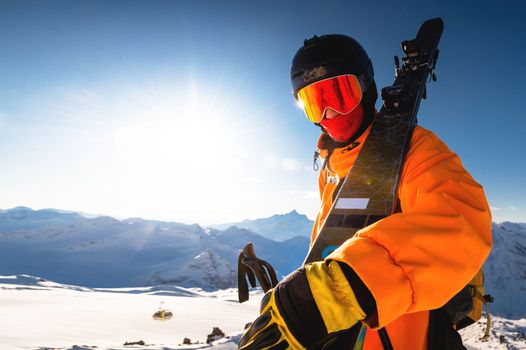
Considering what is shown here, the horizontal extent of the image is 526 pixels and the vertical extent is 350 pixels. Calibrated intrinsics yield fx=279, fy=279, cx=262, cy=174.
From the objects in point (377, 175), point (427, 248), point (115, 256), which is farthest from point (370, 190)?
point (115, 256)

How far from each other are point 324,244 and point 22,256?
151 metres

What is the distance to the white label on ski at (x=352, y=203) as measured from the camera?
1740 millimetres

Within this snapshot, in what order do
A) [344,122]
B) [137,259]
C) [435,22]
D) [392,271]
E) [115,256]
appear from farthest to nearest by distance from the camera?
[137,259], [115,256], [435,22], [344,122], [392,271]

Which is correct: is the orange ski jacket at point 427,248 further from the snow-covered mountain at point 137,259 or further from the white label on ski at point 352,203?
the snow-covered mountain at point 137,259

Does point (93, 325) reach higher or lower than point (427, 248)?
lower

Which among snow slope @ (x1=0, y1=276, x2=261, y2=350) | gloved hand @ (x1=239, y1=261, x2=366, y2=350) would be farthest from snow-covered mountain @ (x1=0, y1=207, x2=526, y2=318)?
gloved hand @ (x1=239, y1=261, x2=366, y2=350)

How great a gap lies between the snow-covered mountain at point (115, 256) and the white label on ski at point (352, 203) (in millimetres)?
101865

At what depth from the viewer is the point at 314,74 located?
2580mm

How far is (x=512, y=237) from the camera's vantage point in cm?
17962

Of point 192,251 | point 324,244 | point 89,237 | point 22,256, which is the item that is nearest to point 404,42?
point 324,244

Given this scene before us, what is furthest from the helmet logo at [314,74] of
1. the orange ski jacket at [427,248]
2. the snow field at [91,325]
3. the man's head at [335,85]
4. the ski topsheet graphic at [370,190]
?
the snow field at [91,325]

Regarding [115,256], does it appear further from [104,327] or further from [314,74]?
[314,74]

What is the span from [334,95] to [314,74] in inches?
11.3

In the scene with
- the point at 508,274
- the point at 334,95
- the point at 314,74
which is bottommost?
the point at 508,274
